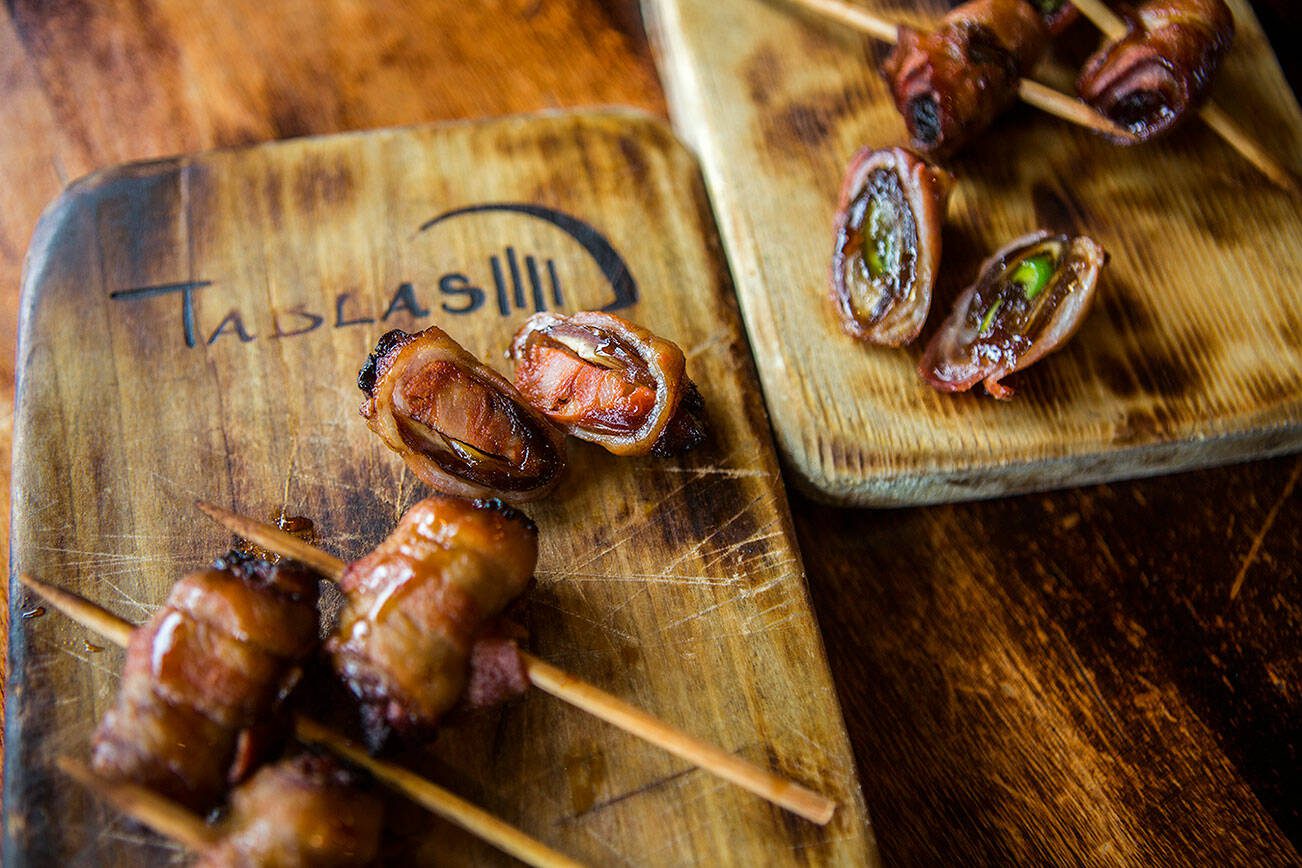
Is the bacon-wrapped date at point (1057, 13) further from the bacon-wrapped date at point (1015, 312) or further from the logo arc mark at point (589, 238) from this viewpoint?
the logo arc mark at point (589, 238)

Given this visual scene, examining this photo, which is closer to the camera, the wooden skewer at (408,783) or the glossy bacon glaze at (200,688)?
the glossy bacon glaze at (200,688)

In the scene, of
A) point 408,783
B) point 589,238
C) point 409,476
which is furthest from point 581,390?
Answer: point 408,783

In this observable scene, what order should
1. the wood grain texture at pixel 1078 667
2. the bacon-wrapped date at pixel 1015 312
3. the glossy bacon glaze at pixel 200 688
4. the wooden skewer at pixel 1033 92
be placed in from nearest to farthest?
→ 1. the glossy bacon glaze at pixel 200 688
2. the wood grain texture at pixel 1078 667
3. the bacon-wrapped date at pixel 1015 312
4. the wooden skewer at pixel 1033 92

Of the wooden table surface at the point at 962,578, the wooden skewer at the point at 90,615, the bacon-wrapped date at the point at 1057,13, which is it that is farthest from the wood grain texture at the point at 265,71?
the wooden skewer at the point at 90,615

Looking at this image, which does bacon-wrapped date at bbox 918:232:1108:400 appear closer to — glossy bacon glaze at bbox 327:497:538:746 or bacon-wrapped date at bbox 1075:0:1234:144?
bacon-wrapped date at bbox 1075:0:1234:144

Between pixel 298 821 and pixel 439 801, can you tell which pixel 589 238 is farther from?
pixel 298 821

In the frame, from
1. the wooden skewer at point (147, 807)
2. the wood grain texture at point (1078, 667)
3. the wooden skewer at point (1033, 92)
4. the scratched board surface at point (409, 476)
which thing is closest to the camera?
the wooden skewer at point (147, 807)

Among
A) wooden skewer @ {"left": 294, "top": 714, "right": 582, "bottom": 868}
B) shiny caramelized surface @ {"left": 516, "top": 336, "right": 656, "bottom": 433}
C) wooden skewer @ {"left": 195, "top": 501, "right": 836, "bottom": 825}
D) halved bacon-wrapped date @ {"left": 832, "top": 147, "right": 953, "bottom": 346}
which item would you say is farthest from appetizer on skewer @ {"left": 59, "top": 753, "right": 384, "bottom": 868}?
halved bacon-wrapped date @ {"left": 832, "top": 147, "right": 953, "bottom": 346}
